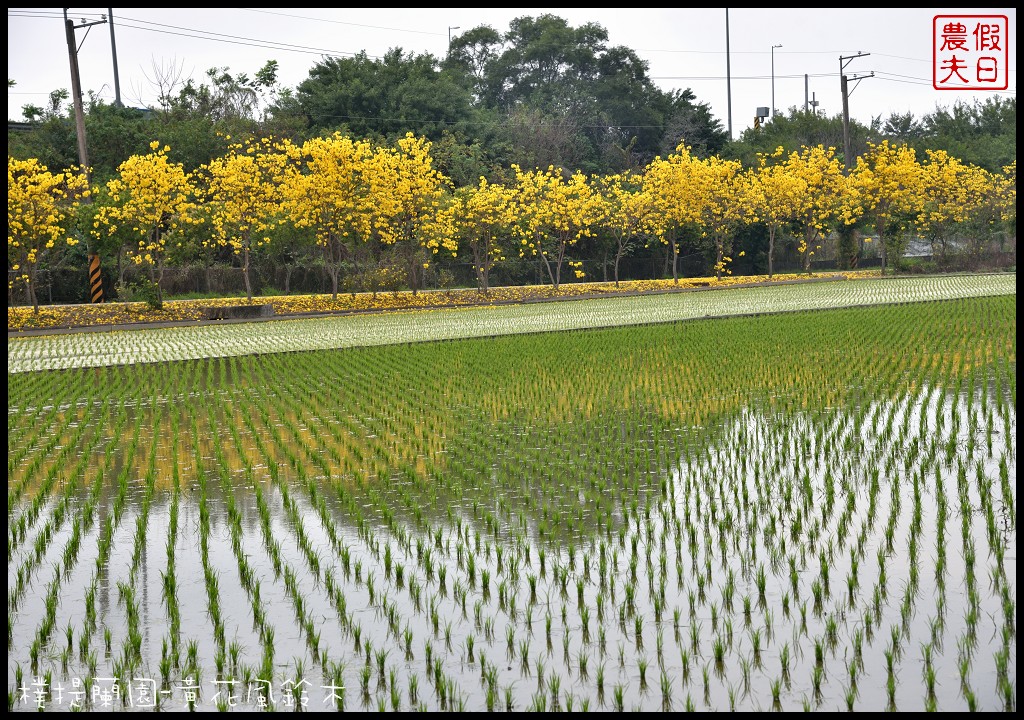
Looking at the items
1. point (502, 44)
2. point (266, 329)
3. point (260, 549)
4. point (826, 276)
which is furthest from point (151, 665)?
point (502, 44)

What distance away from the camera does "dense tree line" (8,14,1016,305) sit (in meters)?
44.1

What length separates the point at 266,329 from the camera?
28984mm

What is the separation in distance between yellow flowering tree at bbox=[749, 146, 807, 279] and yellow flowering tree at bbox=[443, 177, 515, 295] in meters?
11.8

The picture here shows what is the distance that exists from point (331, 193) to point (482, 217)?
21.3 ft

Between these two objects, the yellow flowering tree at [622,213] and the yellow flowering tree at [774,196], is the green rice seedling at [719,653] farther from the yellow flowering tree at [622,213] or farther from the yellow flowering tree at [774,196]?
the yellow flowering tree at [774,196]

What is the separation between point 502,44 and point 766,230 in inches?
1176

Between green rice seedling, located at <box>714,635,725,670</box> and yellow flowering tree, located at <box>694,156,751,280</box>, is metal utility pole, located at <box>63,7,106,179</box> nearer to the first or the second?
yellow flowering tree, located at <box>694,156,751,280</box>

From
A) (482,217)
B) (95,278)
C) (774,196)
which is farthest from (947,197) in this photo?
→ (95,278)

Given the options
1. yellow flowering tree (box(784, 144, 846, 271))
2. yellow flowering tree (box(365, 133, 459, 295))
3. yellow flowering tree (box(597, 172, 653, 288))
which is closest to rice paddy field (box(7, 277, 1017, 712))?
yellow flowering tree (box(365, 133, 459, 295))

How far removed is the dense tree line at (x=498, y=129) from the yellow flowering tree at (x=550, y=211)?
100cm

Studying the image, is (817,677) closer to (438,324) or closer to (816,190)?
(438,324)

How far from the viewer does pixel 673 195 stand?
48375 millimetres

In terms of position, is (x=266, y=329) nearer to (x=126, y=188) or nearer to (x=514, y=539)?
(x=126, y=188)

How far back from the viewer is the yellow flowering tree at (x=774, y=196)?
50.2 meters
